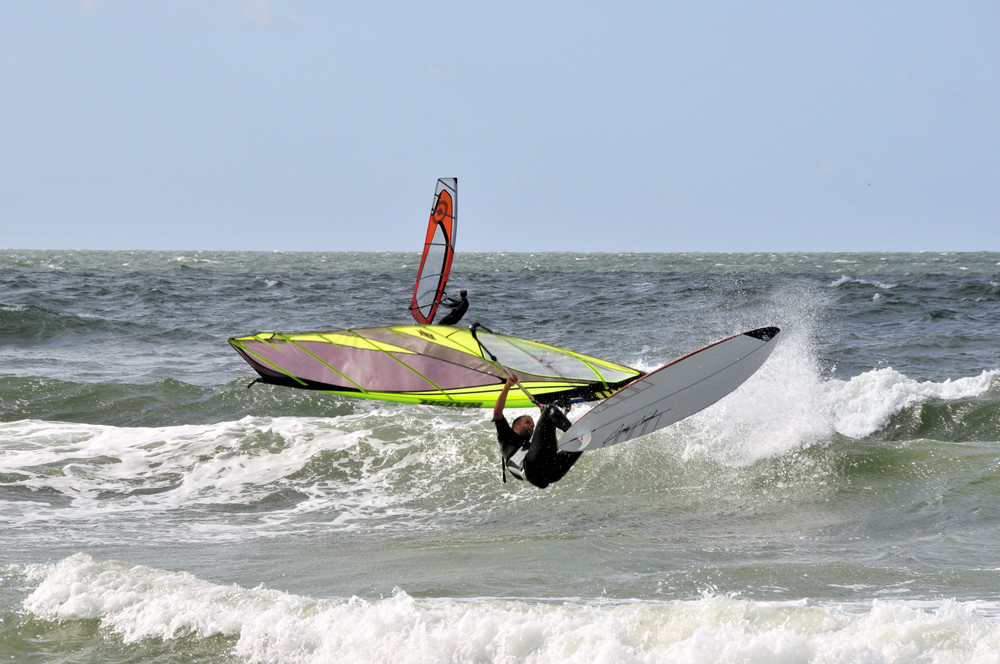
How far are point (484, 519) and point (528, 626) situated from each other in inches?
112

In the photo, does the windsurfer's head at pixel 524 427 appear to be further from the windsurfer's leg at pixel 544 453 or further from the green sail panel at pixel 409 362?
the green sail panel at pixel 409 362

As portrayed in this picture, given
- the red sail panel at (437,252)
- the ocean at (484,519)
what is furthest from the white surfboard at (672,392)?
the red sail panel at (437,252)

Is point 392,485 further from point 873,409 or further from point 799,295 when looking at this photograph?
point 799,295

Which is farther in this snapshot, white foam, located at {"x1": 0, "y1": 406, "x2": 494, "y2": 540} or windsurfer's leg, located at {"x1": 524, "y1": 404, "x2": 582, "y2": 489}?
white foam, located at {"x1": 0, "y1": 406, "x2": 494, "y2": 540}

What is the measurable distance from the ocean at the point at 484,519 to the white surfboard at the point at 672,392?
2.77 ft

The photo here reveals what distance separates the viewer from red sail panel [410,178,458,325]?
22.8ft

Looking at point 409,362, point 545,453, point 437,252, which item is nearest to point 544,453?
point 545,453

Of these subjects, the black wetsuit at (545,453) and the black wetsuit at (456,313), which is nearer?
the black wetsuit at (545,453)

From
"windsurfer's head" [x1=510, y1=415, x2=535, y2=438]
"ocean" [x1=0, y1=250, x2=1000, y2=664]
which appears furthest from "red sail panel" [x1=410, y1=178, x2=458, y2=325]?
"windsurfer's head" [x1=510, y1=415, x2=535, y2=438]

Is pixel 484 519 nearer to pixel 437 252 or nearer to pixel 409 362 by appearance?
pixel 409 362

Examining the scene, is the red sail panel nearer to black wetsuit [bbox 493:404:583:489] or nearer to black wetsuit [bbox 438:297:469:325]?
black wetsuit [bbox 438:297:469:325]

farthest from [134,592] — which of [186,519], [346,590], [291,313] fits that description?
[291,313]

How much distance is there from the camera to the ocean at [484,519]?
418 centimetres

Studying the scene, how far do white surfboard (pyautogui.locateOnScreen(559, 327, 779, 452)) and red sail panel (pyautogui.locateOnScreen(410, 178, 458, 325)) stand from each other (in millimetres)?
2424
